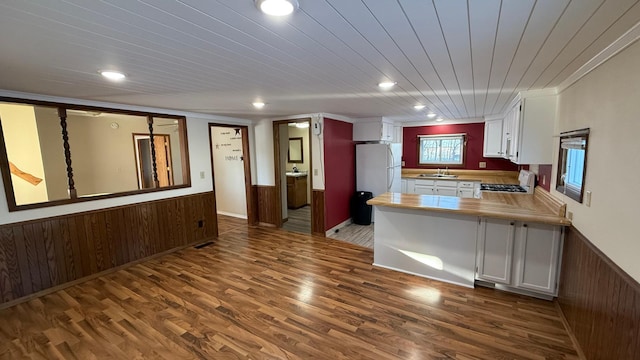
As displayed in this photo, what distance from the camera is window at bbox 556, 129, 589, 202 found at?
2080mm

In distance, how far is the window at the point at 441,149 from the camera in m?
6.27

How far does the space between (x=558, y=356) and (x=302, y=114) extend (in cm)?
423

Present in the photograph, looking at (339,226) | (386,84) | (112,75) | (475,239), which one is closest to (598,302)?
(475,239)

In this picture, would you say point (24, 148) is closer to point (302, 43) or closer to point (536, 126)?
point (302, 43)

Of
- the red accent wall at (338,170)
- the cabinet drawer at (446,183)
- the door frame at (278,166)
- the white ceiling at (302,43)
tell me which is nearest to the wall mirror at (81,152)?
the white ceiling at (302,43)

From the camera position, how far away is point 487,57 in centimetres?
184

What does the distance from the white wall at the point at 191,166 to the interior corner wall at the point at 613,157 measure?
186 inches

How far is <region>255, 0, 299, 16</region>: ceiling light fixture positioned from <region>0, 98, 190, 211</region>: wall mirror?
3.26 meters

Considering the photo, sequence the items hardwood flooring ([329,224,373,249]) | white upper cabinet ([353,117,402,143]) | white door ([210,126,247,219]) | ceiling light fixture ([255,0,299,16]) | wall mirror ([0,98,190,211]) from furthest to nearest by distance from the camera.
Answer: white door ([210,126,247,219]), white upper cabinet ([353,117,402,143]), hardwood flooring ([329,224,373,249]), wall mirror ([0,98,190,211]), ceiling light fixture ([255,0,299,16])

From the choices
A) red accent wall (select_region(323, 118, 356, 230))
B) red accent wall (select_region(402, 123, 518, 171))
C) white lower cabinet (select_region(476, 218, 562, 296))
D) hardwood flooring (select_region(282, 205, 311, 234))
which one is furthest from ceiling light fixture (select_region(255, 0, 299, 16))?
red accent wall (select_region(402, 123, 518, 171))

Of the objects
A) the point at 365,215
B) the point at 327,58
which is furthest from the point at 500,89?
the point at 365,215

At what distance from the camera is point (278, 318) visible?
2445mm

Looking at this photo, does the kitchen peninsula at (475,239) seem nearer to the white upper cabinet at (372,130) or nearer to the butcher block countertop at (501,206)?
the butcher block countertop at (501,206)

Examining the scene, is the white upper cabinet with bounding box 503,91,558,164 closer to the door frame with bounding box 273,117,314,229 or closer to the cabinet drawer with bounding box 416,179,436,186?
the cabinet drawer with bounding box 416,179,436,186
